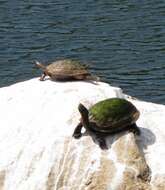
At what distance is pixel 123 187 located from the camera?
12867mm

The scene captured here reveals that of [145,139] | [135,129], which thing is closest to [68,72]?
[135,129]

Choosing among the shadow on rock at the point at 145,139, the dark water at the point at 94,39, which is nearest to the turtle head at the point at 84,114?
the shadow on rock at the point at 145,139

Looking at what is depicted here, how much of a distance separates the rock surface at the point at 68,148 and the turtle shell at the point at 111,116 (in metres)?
0.17

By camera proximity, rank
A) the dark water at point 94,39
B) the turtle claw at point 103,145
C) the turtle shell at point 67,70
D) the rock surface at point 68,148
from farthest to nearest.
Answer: the dark water at point 94,39, the turtle shell at point 67,70, the turtle claw at point 103,145, the rock surface at point 68,148

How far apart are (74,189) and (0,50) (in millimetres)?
14214

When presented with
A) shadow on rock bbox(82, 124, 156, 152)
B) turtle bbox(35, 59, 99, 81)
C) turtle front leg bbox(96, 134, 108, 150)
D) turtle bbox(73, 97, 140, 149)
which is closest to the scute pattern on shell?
turtle bbox(35, 59, 99, 81)

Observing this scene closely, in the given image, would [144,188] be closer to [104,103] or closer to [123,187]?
[123,187]

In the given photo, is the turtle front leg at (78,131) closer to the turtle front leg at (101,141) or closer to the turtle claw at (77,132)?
the turtle claw at (77,132)

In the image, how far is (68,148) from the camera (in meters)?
13.3

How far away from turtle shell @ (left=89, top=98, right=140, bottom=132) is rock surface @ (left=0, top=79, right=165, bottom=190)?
0.54ft

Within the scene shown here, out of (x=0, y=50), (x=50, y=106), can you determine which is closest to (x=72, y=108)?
(x=50, y=106)

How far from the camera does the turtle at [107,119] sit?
43.5ft

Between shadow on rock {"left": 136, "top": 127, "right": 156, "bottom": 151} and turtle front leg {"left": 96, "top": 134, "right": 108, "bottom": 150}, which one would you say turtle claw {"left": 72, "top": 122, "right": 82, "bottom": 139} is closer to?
turtle front leg {"left": 96, "top": 134, "right": 108, "bottom": 150}

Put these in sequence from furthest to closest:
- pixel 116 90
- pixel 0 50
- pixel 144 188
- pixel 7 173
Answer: pixel 0 50 → pixel 116 90 → pixel 7 173 → pixel 144 188
